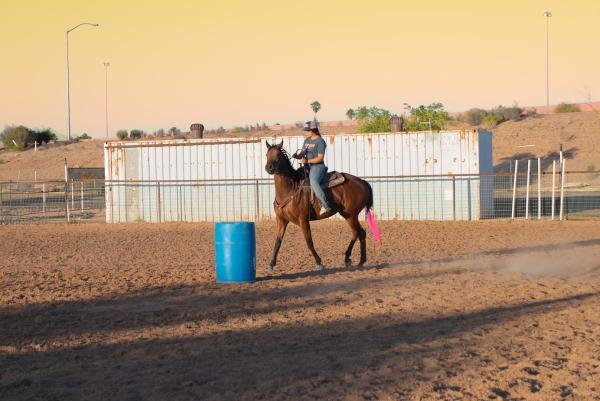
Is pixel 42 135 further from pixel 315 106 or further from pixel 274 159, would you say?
pixel 274 159

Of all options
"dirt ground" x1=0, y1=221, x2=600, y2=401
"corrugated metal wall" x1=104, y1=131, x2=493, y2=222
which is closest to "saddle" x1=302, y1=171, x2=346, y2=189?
"dirt ground" x1=0, y1=221, x2=600, y2=401

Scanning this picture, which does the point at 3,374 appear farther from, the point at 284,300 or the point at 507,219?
the point at 507,219

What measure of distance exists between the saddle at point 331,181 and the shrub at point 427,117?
106ft

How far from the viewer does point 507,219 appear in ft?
89.4

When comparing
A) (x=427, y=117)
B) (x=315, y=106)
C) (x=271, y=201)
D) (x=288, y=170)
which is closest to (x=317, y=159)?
(x=288, y=170)

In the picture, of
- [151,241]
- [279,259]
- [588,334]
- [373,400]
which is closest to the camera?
[373,400]

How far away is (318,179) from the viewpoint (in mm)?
14773

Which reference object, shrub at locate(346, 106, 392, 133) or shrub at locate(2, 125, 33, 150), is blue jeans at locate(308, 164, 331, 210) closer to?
shrub at locate(346, 106, 392, 133)

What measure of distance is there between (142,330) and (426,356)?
133 inches

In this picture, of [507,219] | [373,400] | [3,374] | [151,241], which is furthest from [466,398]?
[507,219]

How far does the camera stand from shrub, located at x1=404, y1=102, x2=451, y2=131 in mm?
47237

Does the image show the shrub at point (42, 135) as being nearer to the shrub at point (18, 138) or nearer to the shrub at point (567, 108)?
the shrub at point (18, 138)

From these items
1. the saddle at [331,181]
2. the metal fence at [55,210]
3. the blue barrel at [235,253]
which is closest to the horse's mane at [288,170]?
the saddle at [331,181]

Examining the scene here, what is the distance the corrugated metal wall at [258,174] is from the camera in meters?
29.0
